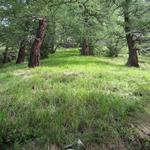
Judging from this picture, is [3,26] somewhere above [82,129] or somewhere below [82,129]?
above

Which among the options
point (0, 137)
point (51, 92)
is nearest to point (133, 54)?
point (51, 92)

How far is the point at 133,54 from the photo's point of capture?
15859 millimetres

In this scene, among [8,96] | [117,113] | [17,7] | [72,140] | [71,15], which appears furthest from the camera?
[71,15]

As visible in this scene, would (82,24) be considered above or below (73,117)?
above

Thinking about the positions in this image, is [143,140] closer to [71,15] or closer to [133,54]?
[71,15]

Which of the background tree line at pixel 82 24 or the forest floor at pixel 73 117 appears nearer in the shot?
the forest floor at pixel 73 117

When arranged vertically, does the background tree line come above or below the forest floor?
above

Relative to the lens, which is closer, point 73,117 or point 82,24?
point 73,117

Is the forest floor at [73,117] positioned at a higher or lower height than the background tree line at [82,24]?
lower

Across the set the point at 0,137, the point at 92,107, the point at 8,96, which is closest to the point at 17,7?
the point at 8,96

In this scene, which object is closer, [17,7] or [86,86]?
[86,86]

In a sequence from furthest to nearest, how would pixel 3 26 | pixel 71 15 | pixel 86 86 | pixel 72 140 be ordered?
1. pixel 3 26
2. pixel 71 15
3. pixel 86 86
4. pixel 72 140

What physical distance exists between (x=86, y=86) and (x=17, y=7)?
129 inches

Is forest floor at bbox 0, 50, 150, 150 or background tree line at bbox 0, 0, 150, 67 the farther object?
background tree line at bbox 0, 0, 150, 67
